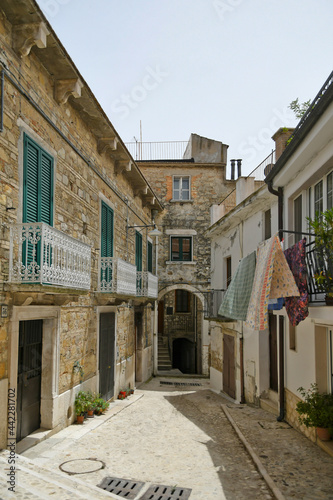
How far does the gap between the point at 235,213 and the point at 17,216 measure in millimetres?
8342

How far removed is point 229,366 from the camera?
601 inches

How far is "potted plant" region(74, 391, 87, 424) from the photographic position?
31.3ft

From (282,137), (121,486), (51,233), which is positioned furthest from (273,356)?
(51,233)

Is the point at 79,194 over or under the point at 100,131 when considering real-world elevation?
under

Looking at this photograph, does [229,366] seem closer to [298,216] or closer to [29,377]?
[298,216]

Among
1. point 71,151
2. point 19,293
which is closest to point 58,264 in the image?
point 19,293

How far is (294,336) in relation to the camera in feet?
32.2

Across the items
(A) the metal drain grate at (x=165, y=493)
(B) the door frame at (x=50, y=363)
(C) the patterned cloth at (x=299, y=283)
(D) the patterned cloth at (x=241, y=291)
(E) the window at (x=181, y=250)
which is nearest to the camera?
(A) the metal drain grate at (x=165, y=493)

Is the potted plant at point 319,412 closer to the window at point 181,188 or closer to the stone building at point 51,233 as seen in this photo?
A: the stone building at point 51,233

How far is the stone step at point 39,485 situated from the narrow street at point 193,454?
0.66ft

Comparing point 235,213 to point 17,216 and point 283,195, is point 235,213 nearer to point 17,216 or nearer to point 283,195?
point 283,195

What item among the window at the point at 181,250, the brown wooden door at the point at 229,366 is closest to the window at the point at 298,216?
the brown wooden door at the point at 229,366

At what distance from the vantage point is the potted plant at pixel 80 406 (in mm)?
9531

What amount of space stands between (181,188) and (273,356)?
11.7 m
